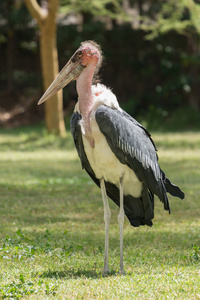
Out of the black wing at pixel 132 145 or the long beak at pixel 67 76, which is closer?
the black wing at pixel 132 145

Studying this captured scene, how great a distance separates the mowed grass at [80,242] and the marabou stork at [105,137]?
1.21ft

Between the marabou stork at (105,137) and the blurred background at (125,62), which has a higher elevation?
the blurred background at (125,62)

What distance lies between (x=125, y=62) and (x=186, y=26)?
361 cm

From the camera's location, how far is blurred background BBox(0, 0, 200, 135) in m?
17.0

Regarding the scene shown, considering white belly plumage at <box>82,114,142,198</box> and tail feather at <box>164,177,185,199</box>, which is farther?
tail feather at <box>164,177,185,199</box>

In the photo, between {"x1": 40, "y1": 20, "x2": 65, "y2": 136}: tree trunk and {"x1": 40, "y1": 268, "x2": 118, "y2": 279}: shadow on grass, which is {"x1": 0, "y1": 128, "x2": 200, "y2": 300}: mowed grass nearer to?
{"x1": 40, "y1": 268, "x2": 118, "y2": 279}: shadow on grass

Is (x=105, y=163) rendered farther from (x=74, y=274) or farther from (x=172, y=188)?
(x=74, y=274)

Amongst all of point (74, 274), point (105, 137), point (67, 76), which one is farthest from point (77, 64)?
point (74, 274)

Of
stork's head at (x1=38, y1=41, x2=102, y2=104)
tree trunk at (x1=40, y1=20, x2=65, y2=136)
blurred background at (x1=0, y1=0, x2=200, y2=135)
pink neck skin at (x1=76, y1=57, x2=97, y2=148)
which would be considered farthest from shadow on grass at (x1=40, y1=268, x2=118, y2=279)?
blurred background at (x1=0, y1=0, x2=200, y2=135)

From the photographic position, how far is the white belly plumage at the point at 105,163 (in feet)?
12.8

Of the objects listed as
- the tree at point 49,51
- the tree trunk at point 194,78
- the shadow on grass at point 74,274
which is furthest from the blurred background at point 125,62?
the shadow on grass at point 74,274

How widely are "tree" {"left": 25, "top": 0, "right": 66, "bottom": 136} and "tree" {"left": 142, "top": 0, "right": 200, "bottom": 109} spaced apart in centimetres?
278

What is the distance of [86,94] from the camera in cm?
393

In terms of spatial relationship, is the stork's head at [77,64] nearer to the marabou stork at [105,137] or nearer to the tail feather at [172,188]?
the marabou stork at [105,137]
